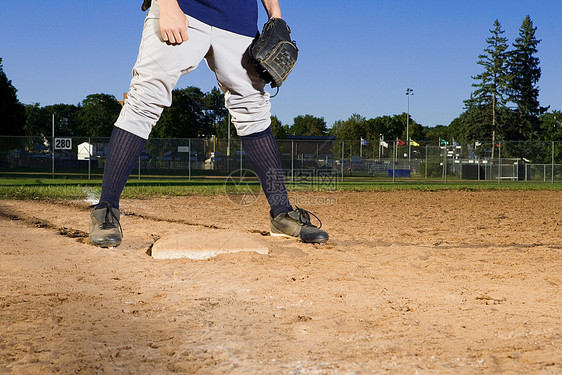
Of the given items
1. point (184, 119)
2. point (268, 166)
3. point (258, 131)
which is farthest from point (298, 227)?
point (184, 119)

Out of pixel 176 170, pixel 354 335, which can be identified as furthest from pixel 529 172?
pixel 354 335

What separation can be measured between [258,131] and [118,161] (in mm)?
998

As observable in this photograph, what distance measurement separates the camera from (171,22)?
9.61 ft

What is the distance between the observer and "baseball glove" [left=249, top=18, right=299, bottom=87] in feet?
10.6

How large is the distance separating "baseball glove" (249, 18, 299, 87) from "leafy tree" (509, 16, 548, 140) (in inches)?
1911

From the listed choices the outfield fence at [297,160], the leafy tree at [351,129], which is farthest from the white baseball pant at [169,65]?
the leafy tree at [351,129]

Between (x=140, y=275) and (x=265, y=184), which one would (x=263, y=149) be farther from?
(x=140, y=275)

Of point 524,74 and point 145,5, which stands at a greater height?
point 524,74

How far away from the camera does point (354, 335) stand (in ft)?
5.79

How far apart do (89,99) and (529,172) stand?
240 ft

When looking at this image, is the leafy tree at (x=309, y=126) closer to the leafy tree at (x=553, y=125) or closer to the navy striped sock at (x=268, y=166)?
the leafy tree at (x=553, y=125)

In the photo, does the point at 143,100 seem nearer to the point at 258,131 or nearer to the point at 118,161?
the point at 118,161

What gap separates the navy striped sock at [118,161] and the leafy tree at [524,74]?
49.3 m

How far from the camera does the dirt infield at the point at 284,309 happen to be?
1.52 metres
